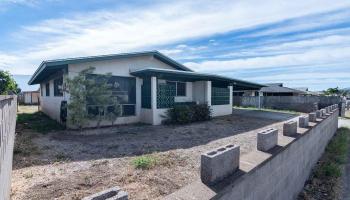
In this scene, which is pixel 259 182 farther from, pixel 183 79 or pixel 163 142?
pixel 183 79

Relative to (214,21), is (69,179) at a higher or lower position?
lower

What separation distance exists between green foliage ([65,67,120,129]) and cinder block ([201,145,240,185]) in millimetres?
7340

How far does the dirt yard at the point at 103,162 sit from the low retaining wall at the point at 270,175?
43.9 inches

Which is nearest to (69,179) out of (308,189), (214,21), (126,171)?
(126,171)

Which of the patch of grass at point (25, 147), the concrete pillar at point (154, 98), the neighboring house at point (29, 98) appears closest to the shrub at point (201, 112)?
the concrete pillar at point (154, 98)

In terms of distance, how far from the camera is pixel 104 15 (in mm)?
8078

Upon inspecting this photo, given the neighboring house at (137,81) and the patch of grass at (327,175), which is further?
the neighboring house at (137,81)

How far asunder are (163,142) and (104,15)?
4994 millimetres

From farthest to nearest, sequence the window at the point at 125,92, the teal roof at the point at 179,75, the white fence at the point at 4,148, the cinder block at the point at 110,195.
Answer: the window at the point at 125,92, the teal roof at the point at 179,75, the white fence at the point at 4,148, the cinder block at the point at 110,195

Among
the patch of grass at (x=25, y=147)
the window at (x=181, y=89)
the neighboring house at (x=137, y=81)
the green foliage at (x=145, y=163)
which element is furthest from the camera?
the window at (x=181, y=89)

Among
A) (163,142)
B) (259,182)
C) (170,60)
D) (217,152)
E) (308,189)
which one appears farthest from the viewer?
(170,60)

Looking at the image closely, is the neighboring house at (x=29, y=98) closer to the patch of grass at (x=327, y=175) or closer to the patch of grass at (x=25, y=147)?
the patch of grass at (x=25, y=147)

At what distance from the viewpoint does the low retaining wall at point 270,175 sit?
245 centimetres

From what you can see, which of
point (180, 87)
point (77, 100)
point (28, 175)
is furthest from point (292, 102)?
point (28, 175)
